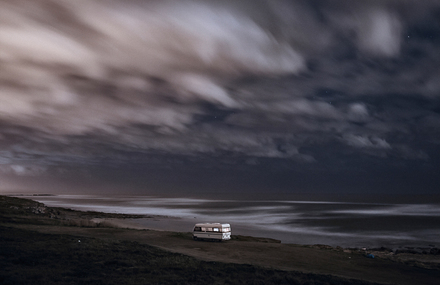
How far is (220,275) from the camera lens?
52.7ft

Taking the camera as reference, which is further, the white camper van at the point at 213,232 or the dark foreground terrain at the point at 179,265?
the white camper van at the point at 213,232

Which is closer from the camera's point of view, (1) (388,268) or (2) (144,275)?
(2) (144,275)

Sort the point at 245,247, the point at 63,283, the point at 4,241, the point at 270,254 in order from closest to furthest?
the point at 63,283, the point at 4,241, the point at 270,254, the point at 245,247

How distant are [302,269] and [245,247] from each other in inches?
324

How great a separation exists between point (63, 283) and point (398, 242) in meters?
45.0

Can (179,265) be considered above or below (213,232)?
below

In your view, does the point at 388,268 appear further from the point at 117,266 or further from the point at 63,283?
the point at 63,283

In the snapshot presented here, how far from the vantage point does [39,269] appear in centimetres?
1492

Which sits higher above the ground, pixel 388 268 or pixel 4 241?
pixel 4 241

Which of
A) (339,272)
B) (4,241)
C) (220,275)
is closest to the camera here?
(220,275)

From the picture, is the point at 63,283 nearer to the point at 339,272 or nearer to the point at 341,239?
the point at 339,272

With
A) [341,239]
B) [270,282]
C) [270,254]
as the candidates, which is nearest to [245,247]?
[270,254]

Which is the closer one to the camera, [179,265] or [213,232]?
[179,265]

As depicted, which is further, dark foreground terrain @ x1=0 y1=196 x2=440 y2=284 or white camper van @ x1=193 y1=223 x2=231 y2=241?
white camper van @ x1=193 y1=223 x2=231 y2=241
